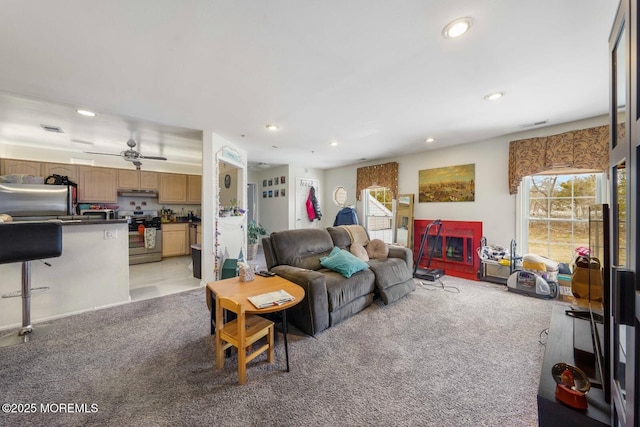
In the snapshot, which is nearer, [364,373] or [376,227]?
[364,373]

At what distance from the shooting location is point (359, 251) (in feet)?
11.0

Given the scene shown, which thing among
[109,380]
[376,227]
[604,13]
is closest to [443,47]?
[604,13]

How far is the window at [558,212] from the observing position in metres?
3.21

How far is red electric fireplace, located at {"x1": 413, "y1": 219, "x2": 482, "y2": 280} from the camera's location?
13.4 feet

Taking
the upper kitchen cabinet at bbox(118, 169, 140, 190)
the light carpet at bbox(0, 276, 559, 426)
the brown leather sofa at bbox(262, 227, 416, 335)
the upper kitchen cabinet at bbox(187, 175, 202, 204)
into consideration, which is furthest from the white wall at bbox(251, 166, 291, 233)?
the light carpet at bbox(0, 276, 559, 426)

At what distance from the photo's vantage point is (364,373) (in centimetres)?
172

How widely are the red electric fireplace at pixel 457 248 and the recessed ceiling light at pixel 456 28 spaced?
3191mm

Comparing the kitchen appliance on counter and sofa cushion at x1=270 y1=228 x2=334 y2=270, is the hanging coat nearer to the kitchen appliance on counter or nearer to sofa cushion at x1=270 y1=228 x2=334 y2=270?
sofa cushion at x1=270 y1=228 x2=334 y2=270

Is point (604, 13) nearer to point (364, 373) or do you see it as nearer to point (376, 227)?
point (364, 373)

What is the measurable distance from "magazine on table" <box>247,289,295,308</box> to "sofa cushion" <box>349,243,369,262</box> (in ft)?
5.44

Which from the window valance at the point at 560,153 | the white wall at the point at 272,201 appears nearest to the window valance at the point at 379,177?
the white wall at the point at 272,201

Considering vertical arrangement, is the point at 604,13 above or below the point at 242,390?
above

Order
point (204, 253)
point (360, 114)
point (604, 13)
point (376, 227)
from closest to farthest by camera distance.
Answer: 1. point (604, 13)
2. point (360, 114)
3. point (204, 253)
4. point (376, 227)

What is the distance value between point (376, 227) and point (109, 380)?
5203 millimetres
